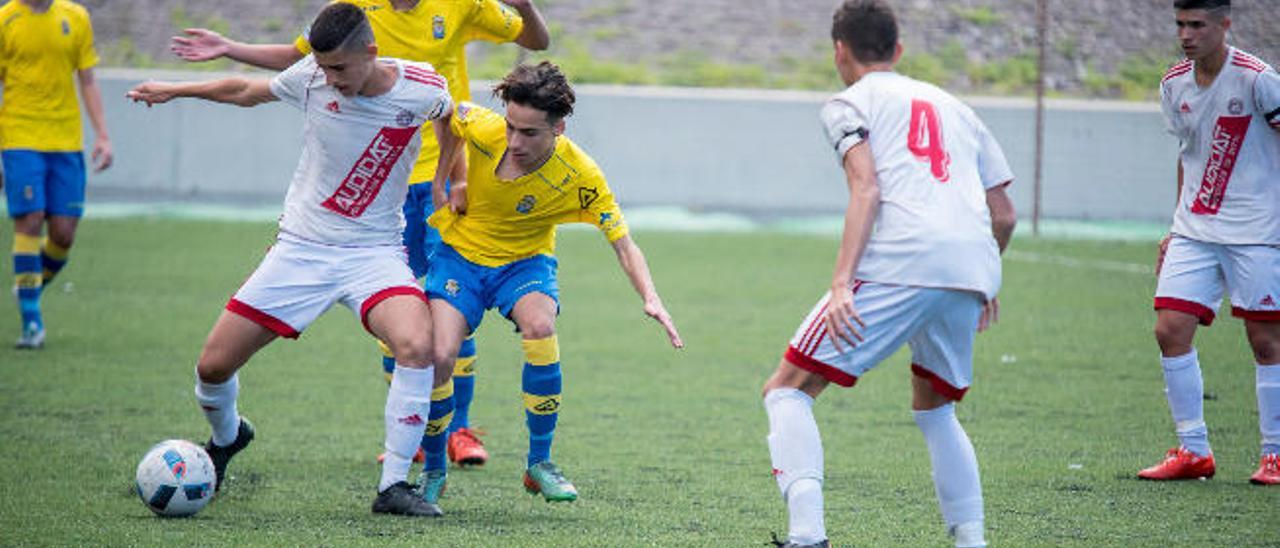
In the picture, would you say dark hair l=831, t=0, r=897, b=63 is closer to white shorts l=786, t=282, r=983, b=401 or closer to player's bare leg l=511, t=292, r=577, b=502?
white shorts l=786, t=282, r=983, b=401

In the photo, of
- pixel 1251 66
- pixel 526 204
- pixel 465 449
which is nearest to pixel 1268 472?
pixel 1251 66

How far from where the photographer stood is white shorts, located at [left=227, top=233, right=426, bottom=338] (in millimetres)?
6371

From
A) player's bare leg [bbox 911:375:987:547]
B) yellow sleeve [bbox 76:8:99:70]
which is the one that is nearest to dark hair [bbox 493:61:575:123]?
player's bare leg [bbox 911:375:987:547]

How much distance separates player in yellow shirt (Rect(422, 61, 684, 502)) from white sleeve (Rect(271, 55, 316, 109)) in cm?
59

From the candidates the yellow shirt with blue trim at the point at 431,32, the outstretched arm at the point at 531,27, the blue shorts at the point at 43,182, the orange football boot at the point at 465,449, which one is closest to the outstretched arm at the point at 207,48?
the yellow shirt with blue trim at the point at 431,32

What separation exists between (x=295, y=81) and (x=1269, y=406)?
4.40 metres

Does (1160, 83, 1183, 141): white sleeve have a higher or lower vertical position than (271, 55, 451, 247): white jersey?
lower

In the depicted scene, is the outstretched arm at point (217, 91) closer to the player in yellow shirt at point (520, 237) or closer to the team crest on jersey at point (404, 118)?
the team crest on jersey at point (404, 118)

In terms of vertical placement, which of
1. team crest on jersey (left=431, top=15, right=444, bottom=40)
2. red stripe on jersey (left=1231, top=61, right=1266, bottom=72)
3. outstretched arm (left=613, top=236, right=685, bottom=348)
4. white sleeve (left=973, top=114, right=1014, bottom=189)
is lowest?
outstretched arm (left=613, top=236, right=685, bottom=348)

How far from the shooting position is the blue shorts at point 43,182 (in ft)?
35.5

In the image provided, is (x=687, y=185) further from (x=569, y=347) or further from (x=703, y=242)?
(x=569, y=347)

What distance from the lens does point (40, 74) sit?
10969 millimetres

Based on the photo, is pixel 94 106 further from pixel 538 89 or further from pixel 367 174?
pixel 538 89

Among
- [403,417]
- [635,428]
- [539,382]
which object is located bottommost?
[635,428]
